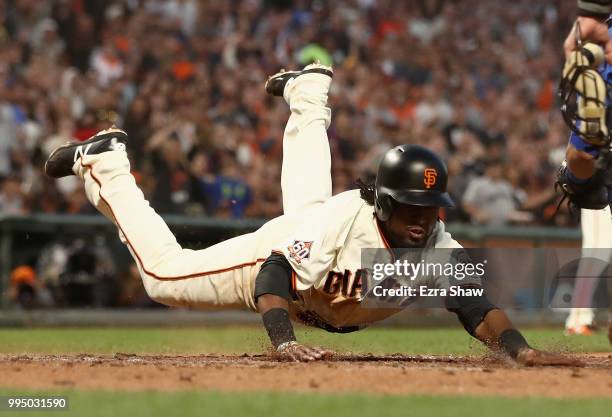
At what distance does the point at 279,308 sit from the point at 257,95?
912 cm

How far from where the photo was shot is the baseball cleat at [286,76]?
761cm

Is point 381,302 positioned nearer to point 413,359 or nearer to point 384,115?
point 413,359

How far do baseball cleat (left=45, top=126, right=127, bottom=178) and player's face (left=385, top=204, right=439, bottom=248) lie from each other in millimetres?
2185

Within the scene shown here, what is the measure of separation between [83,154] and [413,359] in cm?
244

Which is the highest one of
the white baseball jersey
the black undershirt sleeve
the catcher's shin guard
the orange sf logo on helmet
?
the orange sf logo on helmet

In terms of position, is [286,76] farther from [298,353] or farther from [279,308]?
[298,353]

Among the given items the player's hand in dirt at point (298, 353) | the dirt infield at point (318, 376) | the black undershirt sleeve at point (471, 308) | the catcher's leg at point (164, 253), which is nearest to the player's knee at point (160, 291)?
the catcher's leg at point (164, 253)

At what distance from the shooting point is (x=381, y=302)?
641 centimetres

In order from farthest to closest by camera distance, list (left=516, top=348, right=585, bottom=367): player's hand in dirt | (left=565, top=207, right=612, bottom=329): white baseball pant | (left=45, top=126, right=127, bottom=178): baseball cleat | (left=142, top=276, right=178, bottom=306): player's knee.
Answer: (left=565, top=207, right=612, bottom=329): white baseball pant < (left=45, top=126, right=127, bottom=178): baseball cleat < (left=142, top=276, right=178, bottom=306): player's knee < (left=516, top=348, right=585, bottom=367): player's hand in dirt

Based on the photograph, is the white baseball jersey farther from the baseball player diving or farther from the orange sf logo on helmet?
the orange sf logo on helmet

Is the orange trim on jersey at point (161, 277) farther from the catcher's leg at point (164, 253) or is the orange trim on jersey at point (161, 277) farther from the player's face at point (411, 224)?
the player's face at point (411, 224)

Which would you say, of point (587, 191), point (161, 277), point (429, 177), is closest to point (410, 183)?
point (429, 177)

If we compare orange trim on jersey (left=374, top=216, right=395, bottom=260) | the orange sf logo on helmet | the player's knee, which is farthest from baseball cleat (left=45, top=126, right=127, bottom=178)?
the orange sf logo on helmet

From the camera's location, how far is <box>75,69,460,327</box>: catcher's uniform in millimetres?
6316
